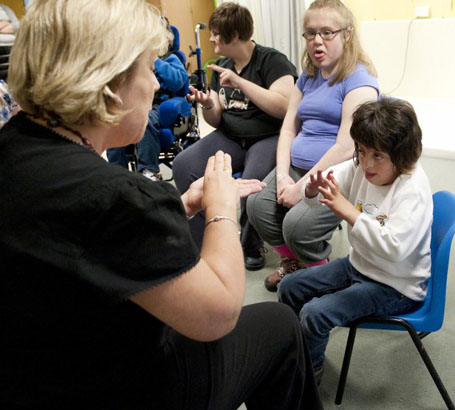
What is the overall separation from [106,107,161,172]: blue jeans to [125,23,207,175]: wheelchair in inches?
1.5

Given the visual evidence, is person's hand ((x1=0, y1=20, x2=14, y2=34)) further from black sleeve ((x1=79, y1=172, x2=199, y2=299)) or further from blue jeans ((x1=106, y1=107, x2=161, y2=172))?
black sleeve ((x1=79, y1=172, x2=199, y2=299))

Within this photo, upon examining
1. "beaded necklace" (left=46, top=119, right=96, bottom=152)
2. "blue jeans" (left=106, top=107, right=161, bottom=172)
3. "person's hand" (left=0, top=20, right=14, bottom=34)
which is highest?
"person's hand" (left=0, top=20, right=14, bottom=34)

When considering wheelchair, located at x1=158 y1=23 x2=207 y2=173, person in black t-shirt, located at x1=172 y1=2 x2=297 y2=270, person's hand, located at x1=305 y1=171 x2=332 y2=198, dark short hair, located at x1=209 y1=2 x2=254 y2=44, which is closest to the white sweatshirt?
person's hand, located at x1=305 y1=171 x2=332 y2=198

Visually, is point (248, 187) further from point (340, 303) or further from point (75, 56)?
point (75, 56)

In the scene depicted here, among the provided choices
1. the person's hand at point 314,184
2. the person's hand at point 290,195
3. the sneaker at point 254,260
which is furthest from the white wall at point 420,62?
the person's hand at point 314,184

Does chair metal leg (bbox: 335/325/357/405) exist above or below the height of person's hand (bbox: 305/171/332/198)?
below

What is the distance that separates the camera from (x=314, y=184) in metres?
1.39

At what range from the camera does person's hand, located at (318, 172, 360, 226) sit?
47.2 inches

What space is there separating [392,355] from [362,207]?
567 millimetres

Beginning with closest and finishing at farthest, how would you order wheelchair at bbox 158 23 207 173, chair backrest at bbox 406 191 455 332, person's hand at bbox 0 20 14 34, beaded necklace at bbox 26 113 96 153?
beaded necklace at bbox 26 113 96 153 < chair backrest at bbox 406 191 455 332 < person's hand at bbox 0 20 14 34 < wheelchair at bbox 158 23 207 173

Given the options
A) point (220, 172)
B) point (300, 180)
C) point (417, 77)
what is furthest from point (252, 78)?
point (417, 77)

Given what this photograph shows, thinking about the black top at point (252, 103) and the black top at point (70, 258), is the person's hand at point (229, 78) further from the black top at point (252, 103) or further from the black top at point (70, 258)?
the black top at point (70, 258)

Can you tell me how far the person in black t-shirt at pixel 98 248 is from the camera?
655 millimetres

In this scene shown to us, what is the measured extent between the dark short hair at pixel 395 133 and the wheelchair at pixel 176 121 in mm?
1589
